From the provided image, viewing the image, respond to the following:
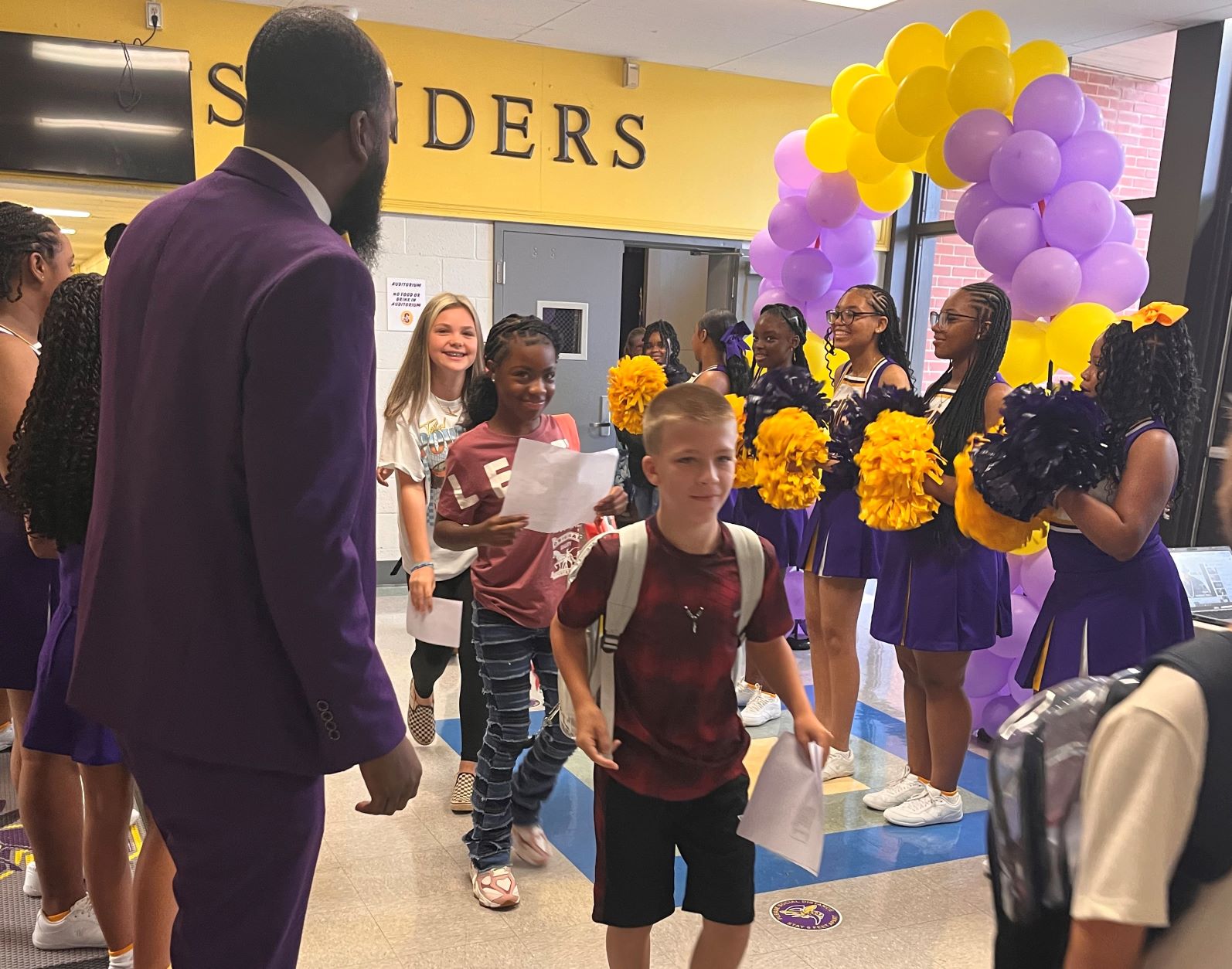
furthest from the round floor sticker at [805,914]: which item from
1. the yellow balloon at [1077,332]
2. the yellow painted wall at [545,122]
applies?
the yellow painted wall at [545,122]

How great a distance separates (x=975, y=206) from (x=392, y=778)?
12.5ft

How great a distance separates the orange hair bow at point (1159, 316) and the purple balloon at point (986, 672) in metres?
1.70

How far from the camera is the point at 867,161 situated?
485 cm

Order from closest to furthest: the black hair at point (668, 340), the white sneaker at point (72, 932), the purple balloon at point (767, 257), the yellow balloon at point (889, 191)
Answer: the white sneaker at point (72, 932) → the yellow balloon at point (889, 191) → the purple balloon at point (767, 257) → the black hair at point (668, 340)

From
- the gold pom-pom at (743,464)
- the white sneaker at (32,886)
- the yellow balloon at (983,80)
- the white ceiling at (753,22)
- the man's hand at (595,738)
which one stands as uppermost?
the white ceiling at (753,22)

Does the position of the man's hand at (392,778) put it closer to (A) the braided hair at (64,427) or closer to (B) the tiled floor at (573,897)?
(A) the braided hair at (64,427)

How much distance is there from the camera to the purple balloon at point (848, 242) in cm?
530

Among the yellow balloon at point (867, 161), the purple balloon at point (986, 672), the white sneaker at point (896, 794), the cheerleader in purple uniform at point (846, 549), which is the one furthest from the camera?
the yellow balloon at point (867, 161)

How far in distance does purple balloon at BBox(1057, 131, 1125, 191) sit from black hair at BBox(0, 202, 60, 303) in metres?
3.61

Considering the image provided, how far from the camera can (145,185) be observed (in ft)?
20.1

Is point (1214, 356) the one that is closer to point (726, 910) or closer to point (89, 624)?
point (726, 910)

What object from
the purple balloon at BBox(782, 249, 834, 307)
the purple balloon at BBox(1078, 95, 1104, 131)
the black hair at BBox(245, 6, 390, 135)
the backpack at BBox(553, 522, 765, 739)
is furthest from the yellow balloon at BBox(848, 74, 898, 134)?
the black hair at BBox(245, 6, 390, 135)

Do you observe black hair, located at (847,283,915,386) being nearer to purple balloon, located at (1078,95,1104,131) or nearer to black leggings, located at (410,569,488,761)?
purple balloon, located at (1078,95,1104,131)

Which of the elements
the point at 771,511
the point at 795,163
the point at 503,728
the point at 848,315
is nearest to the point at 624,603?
the point at 503,728
